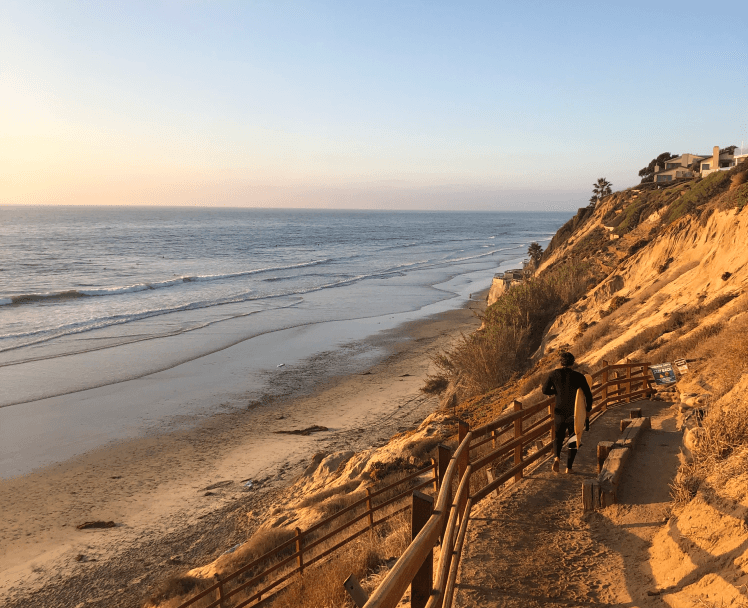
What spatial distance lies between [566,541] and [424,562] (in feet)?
11.2

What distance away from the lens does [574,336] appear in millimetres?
19516

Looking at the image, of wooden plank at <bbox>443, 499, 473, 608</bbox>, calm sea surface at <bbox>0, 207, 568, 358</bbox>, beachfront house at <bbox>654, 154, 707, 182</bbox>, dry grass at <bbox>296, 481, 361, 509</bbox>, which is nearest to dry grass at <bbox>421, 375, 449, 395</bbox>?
dry grass at <bbox>296, 481, 361, 509</bbox>

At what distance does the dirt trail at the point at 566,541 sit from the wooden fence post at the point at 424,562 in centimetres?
→ 188

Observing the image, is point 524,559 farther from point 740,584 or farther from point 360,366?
point 360,366

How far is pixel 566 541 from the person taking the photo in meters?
6.19

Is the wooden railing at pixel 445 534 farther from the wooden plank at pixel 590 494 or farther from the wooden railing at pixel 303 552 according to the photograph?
the wooden railing at pixel 303 552

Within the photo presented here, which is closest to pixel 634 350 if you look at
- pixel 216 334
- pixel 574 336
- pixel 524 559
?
pixel 574 336

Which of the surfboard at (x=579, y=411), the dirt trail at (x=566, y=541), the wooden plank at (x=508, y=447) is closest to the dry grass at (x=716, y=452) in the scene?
the dirt trail at (x=566, y=541)

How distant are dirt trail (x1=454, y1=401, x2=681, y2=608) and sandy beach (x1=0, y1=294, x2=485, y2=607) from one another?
709cm

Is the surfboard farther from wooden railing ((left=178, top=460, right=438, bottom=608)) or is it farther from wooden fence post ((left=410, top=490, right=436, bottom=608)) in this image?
wooden fence post ((left=410, top=490, right=436, bottom=608))

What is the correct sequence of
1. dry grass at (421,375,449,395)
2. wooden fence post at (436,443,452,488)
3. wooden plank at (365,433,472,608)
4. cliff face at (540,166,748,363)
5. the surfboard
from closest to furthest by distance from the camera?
wooden plank at (365,433,472,608) → wooden fence post at (436,443,452,488) → the surfboard → cliff face at (540,166,748,363) → dry grass at (421,375,449,395)

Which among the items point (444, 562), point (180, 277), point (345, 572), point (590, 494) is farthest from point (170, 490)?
point (180, 277)

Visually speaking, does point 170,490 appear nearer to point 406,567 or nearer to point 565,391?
point 565,391

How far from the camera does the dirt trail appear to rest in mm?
5172
